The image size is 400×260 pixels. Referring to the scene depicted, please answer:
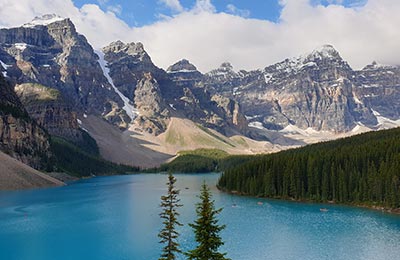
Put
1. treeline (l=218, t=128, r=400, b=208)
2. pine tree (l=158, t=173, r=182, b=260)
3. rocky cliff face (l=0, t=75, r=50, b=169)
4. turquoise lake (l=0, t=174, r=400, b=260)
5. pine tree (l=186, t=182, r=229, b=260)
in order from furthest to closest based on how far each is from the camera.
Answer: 1. rocky cliff face (l=0, t=75, r=50, b=169)
2. treeline (l=218, t=128, r=400, b=208)
3. turquoise lake (l=0, t=174, r=400, b=260)
4. pine tree (l=158, t=173, r=182, b=260)
5. pine tree (l=186, t=182, r=229, b=260)

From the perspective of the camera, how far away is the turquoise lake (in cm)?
5791

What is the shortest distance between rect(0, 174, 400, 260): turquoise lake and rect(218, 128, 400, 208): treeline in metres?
6.89

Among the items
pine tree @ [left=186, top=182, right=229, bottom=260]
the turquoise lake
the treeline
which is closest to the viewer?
pine tree @ [left=186, top=182, right=229, bottom=260]

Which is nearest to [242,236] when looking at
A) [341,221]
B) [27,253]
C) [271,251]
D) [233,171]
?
[271,251]

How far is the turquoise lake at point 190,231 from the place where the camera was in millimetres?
57906

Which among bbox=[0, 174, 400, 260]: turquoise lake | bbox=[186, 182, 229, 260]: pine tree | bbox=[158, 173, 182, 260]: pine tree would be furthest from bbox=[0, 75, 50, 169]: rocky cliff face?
bbox=[186, 182, 229, 260]: pine tree

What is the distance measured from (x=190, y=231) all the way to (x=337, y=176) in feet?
176

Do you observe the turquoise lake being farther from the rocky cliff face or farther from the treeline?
the rocky cliff face

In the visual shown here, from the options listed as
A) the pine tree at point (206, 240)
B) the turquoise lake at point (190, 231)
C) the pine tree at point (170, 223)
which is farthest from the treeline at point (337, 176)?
the pine tree at point (206, 240)

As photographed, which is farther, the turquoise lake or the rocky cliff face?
the rocky cliff face

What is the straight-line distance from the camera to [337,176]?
110 metres

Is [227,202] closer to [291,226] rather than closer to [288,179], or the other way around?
[288,179]

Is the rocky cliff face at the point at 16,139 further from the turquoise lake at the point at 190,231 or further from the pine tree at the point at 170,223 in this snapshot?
the pine tree at the point at 170,223

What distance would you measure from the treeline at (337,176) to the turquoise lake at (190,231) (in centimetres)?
689
